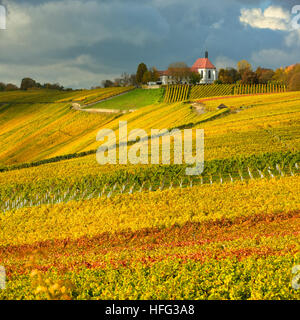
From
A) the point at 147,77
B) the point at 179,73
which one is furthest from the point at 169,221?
the point at 147,77

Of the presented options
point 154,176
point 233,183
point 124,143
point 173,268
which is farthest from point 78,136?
point 173,268

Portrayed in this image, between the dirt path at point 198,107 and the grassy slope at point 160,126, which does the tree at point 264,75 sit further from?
the dirt path at point 198,107

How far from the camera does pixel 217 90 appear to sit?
132625 mm

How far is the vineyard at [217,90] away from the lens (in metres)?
125

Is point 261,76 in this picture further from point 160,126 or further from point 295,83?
point 160,126

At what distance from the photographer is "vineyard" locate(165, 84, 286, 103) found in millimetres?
124562

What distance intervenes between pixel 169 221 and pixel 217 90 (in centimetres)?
10864

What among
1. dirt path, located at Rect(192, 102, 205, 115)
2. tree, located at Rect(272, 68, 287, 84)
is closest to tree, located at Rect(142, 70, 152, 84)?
tree, located at Rect(272, 68, 287, 84)

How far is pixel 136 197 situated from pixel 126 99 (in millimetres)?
88835

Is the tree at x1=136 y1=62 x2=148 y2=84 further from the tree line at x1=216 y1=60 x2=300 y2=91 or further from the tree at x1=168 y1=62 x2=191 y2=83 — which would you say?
the tree line at x1=216 y1=60 x2=300 y2=91

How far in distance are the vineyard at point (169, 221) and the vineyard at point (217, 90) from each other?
164 ft

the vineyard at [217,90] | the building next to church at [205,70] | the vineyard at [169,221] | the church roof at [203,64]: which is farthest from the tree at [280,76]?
the vineyard at [169,221]

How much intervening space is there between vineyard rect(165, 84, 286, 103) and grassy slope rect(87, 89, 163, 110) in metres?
4.13
